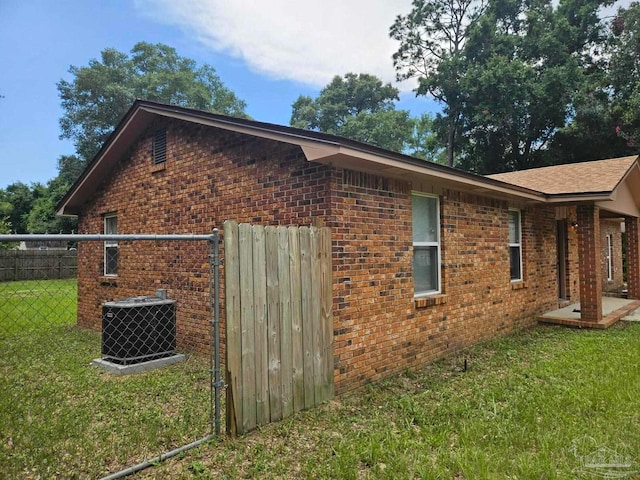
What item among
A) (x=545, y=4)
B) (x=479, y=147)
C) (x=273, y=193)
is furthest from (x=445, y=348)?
(x=545, y=4)

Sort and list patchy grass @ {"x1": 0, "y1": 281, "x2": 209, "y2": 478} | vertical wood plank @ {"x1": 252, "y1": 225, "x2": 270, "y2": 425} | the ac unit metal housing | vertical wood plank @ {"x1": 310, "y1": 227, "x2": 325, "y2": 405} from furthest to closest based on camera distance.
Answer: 1. the ac unit metal housing
2. vertical wood plank @ {"x1": 310, "y1": 227, "x2": 325, "y2": 405}
3. vertical wood plank @ {"x1": 252, "y1": 225, "x2": 270, "y2": 425}
4. patchy grass @ {"x1": 0, "y1": 281, "x2": 209, "y2": 478}

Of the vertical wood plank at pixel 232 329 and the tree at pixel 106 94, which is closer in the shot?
the vertical wood plank at pixel 232 329

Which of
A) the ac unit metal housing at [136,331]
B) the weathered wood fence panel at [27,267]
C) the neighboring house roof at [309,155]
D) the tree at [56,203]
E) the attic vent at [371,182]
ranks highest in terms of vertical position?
the tree at [56,203]

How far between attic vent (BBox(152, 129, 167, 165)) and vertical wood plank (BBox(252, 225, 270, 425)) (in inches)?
185

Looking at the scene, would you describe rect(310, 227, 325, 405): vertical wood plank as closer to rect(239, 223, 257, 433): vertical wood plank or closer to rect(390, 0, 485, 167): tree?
rect(239, 223, 257, 433): vertical wood plank

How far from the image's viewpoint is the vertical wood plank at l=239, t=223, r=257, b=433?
3.87m

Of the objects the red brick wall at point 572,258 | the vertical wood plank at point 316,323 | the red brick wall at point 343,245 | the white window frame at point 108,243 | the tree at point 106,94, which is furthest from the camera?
the tree at point 106,94

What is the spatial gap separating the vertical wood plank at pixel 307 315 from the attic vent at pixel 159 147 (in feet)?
14.9

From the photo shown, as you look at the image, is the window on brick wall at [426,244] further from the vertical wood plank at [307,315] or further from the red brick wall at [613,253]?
the red brick wall at [613,253]

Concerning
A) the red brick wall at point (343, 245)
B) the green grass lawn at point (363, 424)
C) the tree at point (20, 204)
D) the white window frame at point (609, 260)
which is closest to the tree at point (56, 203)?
the tree at point (20, 204)

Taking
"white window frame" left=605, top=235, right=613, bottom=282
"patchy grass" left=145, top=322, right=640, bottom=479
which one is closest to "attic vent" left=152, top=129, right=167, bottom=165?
"patchy grass" left=145, top=322, right=640, bottom=479

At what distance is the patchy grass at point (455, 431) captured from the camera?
Answer: 3.30m

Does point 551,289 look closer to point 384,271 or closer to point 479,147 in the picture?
point 384,271

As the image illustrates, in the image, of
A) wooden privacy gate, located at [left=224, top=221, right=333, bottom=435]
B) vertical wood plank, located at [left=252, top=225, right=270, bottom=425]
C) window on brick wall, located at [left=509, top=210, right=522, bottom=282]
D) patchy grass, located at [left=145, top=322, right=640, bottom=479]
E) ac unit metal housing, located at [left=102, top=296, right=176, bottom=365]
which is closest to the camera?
patchy grass, located at [left=145, top=322, right=640, bottom=479]
